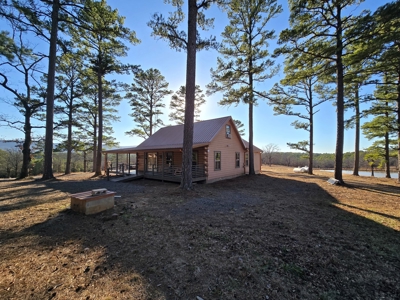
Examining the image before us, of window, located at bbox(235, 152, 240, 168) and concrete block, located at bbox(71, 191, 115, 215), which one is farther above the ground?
window, located at bbox(235, 152, 240, 168)

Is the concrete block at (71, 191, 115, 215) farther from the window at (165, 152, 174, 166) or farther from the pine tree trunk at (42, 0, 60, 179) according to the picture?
the window at (165, 152, 174, 166)

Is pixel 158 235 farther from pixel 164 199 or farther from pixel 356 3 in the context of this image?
pixel 356 3

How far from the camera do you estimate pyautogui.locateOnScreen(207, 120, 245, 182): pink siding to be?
41.4 feet

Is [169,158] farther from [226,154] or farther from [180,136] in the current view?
[226,154]

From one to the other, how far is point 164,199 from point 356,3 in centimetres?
1415

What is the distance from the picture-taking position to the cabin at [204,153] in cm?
1223

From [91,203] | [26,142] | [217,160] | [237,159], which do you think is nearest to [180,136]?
[217,160]

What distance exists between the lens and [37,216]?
456 cm

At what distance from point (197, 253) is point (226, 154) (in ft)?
37.3

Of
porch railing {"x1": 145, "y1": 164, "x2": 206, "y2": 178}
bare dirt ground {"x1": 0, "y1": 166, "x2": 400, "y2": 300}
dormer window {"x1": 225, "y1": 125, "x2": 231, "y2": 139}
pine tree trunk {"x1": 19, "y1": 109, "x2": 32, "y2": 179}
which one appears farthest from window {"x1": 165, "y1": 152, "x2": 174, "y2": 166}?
pine tree trunk {"x1": 19, "y1": 109, "x2": 32, "y2": 179}

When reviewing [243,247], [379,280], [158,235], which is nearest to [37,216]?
[158,235]

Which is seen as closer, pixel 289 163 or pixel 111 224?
pixel 111 224

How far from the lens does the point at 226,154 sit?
14.1 meters

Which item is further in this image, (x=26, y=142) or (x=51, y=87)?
(x=26, y=142)
